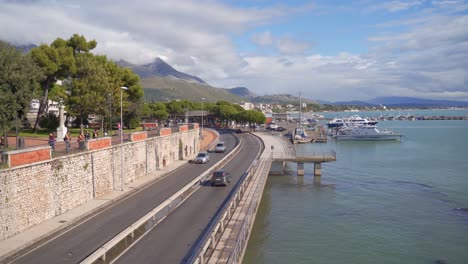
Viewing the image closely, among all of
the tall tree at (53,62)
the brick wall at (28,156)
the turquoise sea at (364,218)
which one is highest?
the tall tree at (53,62)

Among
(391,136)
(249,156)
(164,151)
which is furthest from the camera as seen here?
(391,136)

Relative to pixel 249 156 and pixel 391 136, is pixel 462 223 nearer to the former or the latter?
pixel 249 156

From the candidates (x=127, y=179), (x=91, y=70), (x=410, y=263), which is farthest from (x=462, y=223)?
(x=91, y=70)

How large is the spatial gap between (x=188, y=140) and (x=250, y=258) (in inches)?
1358

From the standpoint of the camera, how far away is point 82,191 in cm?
2744

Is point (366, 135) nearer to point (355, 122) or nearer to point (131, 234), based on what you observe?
point (355, 122)

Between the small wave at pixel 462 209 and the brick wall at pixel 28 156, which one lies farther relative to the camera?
the small wave at pixel 462 209

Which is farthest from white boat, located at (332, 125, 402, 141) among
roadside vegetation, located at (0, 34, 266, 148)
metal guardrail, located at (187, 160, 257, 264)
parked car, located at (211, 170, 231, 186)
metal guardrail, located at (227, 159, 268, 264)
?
metal guardrail, located at (187, 160, 257, 264)

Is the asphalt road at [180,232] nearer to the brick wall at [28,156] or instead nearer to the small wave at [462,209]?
the brick wall at [28,156]

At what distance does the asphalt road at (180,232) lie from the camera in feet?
57.5

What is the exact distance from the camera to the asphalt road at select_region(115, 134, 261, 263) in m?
17.5

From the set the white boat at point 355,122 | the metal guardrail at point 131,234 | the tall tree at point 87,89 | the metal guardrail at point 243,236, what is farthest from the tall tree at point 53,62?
the white boat at point 355,122

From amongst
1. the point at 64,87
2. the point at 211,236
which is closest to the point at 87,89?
the point at 64,87

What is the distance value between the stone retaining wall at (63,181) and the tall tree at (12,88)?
6.95 metres
